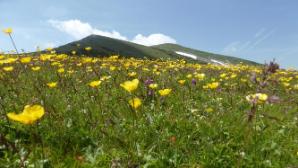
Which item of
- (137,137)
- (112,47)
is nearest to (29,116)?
(137,137)

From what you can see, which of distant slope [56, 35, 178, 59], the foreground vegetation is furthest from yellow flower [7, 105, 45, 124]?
distant slope [56, 35, 178, 59]

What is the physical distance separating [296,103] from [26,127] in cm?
748

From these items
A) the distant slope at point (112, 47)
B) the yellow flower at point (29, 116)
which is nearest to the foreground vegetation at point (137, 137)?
the yellow flower at point (29, 116)

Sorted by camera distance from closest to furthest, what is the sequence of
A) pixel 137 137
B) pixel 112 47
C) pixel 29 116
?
A: pixel 29 116, pixel 137 137, pixel 112 47

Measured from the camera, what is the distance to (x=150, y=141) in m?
5.51

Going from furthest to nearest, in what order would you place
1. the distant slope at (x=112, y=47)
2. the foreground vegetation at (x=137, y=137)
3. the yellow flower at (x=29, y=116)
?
the distant slope at (x=112, y=47)
the foreground vegetation at (x=137, y=137)
the yellow flower at (x=29, y=116)

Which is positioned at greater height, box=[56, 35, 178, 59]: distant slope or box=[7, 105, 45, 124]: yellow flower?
box=[7, 105, 45, 124]: yellow flower

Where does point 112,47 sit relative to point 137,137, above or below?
below

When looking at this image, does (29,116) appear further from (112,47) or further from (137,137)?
(112,47)

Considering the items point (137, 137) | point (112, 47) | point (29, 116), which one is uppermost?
point (29, 116)

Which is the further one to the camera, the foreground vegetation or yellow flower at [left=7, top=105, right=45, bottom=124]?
the foreground vegetation

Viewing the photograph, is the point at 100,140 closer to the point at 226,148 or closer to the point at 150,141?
the point at 150,141

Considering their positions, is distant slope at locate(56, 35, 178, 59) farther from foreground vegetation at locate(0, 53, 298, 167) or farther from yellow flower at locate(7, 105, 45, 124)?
yellow flower at locate(7, 105, 45, 124)

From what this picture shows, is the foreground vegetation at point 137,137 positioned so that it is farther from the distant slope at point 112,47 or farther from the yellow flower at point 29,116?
the distant slope at point 112,47
